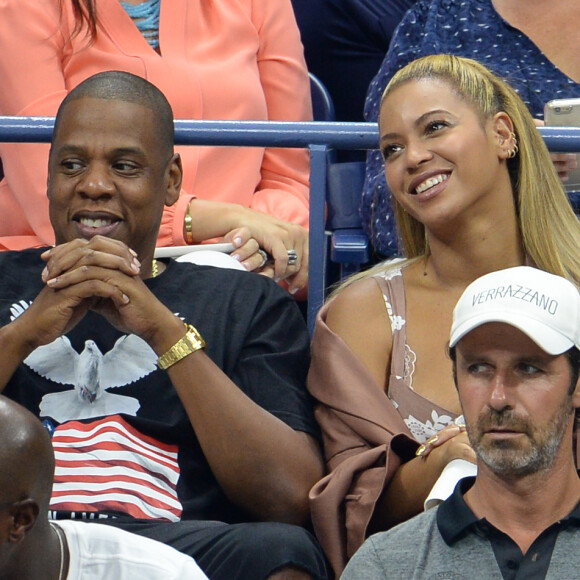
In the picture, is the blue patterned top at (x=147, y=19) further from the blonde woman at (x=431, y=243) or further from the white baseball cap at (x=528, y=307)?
the white baseball cap at (x=528, y=307)

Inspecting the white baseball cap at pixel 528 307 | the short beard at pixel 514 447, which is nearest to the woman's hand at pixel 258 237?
the white baseball cap at pixel 528 307

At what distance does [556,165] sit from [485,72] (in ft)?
1.16

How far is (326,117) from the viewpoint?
4312 mm

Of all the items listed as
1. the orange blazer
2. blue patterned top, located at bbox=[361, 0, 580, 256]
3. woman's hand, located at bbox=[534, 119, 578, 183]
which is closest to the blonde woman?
woman's hand, located at bbox=[534, 119, 578, 183]

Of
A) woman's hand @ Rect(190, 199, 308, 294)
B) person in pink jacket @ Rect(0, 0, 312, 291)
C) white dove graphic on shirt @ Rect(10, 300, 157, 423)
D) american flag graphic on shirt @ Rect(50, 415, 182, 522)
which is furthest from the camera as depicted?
person in pink jacket @ Rect(0, 0, 312, 291)

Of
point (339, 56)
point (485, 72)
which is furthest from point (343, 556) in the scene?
point (339, 56)

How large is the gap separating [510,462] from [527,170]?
1.05 metres

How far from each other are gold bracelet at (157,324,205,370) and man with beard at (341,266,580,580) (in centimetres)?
65

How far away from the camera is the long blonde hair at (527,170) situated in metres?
3.22

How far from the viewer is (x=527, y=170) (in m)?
3.25

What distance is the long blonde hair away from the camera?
322 centimetres

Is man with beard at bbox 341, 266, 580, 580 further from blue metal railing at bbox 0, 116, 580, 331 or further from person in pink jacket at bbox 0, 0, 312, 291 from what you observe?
person in pink jacket at bbox 0, 0, 312, 291

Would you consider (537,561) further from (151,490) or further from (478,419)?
(151,490)

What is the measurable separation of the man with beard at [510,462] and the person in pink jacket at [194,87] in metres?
1.22
